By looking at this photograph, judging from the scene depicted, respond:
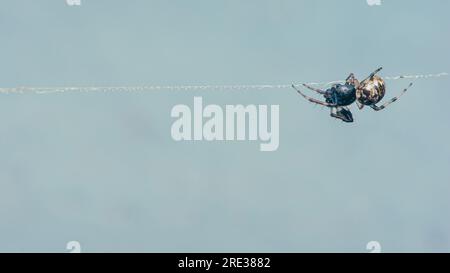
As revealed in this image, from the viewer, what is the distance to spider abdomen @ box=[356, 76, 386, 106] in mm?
72250

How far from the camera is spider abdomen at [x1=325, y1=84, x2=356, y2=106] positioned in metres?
73.0

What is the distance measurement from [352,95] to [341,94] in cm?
68

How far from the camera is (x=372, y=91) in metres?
72.5

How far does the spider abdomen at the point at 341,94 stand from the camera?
7300 cm

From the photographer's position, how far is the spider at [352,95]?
71.9 metres

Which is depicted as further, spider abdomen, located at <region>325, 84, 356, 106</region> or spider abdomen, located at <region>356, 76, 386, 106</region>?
spider abdomen, located at <region>325, 84, 356, 106</region>

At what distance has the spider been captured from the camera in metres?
71.9

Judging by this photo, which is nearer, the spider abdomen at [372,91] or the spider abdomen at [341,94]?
the spider abdomen at [372,91]
